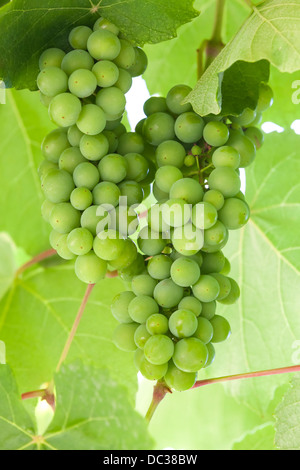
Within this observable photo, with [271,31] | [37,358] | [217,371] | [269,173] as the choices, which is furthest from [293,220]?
[37,358]

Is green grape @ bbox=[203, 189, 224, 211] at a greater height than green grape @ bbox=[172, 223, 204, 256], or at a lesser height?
greater

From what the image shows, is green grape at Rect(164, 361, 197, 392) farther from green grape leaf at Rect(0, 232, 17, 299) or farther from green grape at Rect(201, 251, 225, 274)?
green grape leaf at Rect(0, 232, 17, 299)

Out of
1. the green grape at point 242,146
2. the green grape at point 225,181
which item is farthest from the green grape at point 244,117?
the green grape at point 225,181

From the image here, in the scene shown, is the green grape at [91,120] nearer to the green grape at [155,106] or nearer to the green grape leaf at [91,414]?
the green grape at [155,106]

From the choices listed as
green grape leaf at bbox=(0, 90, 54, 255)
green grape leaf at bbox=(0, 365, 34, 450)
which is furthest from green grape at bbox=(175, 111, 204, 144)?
green grape leaf at bbox=(0, 90, 54, 255)

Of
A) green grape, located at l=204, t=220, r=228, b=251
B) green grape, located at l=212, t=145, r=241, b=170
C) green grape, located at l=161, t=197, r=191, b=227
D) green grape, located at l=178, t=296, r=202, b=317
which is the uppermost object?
green grape, located at l=212, t=145, r=241, b=170

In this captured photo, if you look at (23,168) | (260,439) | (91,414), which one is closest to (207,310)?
(91,414)
